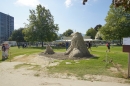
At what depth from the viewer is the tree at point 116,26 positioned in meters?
51.6

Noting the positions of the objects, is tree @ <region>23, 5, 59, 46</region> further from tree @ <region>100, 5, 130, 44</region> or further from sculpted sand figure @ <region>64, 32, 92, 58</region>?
sculpted sand figure @ <region>64, 32, 92, 58</region>

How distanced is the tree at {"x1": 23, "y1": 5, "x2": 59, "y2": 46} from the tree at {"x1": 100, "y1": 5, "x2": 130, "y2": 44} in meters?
18.6

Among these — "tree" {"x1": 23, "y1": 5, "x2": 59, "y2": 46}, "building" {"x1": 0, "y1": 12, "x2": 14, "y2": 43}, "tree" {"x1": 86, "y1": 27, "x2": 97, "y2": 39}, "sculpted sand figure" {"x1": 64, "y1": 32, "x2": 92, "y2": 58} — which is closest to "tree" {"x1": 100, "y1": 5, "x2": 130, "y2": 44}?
"tree" {"x1": 23, "y1": 5, "x2": 59, "y2": 46}

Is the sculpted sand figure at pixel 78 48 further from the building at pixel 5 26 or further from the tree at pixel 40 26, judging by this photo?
the building at pixel 5 26

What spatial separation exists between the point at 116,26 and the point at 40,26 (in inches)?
1018

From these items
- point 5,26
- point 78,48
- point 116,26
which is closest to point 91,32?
point 116,26

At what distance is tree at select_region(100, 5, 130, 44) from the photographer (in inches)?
2031

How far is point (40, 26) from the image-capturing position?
186ft

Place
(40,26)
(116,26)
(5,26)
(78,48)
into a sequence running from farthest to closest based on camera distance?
1. (5,26)
2. (40,26)
3. (116,26)
4. (78,48)

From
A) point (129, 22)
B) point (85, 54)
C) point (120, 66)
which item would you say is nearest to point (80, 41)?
point (85, 54)

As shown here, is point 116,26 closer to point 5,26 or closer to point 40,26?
point 40,26

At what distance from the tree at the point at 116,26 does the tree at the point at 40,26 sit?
18.6 meters

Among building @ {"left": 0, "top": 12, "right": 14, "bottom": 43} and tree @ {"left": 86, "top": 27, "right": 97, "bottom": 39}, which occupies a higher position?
building @ {"left": 0, "top": 12, "right": 14, "bottom": 43}

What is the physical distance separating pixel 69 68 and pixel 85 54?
6.96 m
